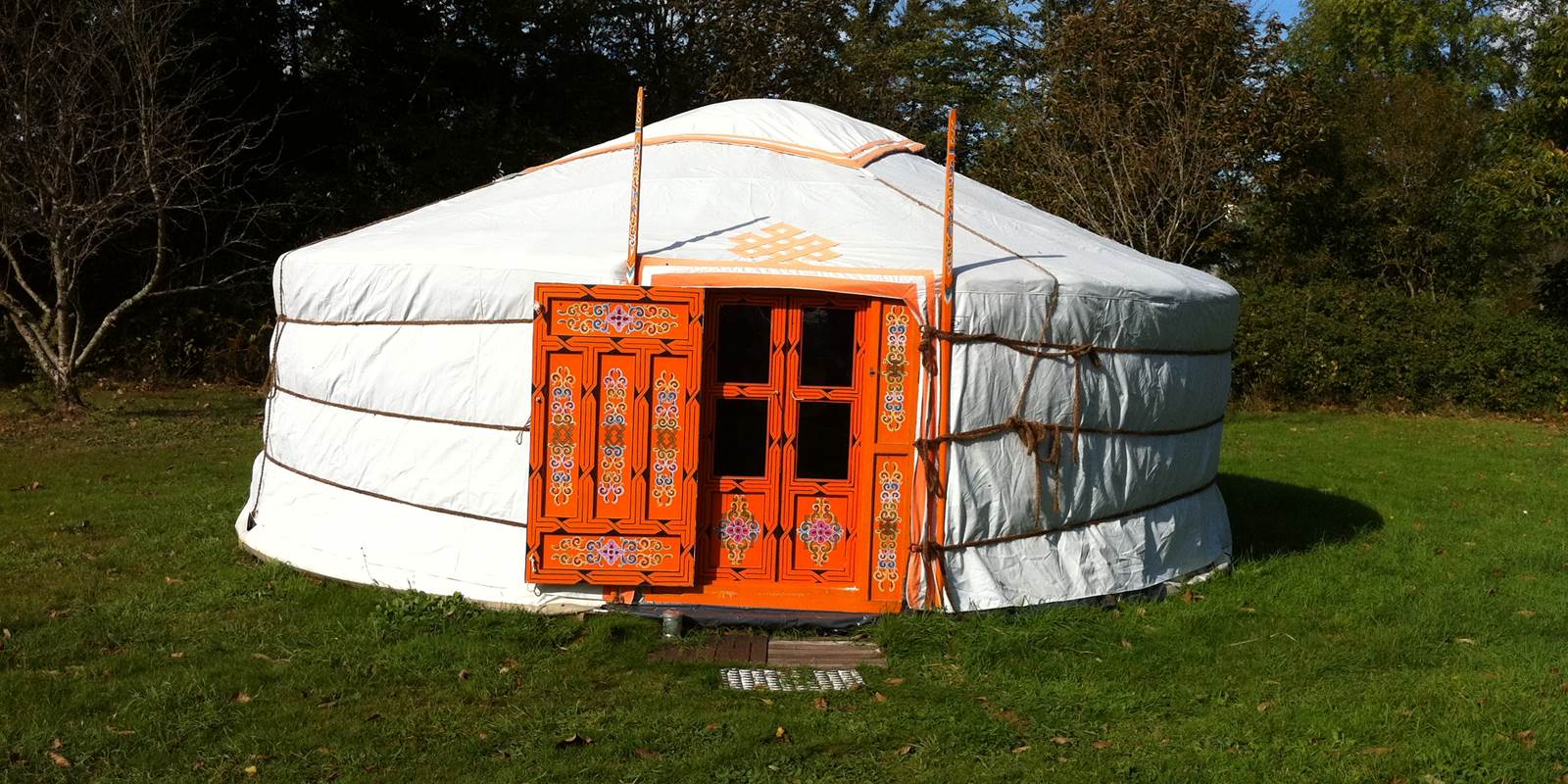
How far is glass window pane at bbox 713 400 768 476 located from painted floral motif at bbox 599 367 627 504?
37 cm

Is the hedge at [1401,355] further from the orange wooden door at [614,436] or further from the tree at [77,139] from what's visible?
the tree at [77,139]

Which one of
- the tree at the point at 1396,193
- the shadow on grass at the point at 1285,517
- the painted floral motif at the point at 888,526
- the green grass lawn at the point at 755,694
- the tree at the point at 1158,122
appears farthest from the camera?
the tree at the point at 1396,193

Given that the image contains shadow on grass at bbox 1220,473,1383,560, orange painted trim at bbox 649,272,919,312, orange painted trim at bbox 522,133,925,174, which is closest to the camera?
orange painted trim at bbox 649,272,919,312

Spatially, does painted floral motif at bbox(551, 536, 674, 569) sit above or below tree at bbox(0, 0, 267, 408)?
below

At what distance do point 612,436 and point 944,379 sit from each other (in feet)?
4.16

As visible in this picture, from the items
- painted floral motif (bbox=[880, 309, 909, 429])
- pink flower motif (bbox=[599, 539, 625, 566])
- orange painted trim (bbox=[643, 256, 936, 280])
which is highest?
orange painted trim (bbox=[643, 256, 936, 280])

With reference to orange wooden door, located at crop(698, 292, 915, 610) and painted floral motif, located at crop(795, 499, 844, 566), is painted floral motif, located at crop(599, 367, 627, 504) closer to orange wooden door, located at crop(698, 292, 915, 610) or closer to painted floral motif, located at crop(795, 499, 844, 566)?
orange wooden door, located at crop(698, 292, 915, 610)

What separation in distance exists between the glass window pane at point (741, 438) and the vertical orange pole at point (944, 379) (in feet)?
2.19

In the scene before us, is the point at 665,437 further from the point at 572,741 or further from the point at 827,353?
the point at 572,741

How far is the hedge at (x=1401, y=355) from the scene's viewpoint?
41.2 feet

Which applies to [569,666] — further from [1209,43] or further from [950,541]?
[1209,43]

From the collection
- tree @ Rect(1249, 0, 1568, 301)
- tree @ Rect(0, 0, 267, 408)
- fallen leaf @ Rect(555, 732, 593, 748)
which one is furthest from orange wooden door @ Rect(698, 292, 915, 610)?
tree @ Rect(1249, 0, 1568, 301)

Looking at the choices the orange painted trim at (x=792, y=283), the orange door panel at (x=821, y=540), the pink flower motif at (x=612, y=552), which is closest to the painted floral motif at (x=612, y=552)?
the pink flower motif at (x=612, y=552)

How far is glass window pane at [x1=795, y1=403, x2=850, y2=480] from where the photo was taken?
4.64 m
